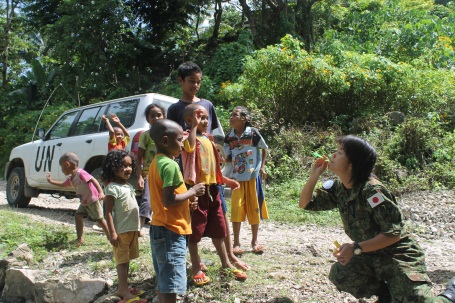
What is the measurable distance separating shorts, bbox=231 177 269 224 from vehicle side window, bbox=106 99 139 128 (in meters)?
2.43

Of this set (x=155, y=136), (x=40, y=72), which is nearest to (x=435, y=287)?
(x=155, y=136)

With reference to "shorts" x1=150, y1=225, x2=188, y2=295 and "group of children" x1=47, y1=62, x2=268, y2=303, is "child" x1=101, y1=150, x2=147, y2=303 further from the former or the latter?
"shorts" x1=150, y1=225, x2=188, y2=295

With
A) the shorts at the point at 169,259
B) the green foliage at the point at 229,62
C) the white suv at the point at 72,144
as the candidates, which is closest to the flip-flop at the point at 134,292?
the shorts at the point at 169,259

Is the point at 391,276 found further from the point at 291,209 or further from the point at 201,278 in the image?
the point at 291,209

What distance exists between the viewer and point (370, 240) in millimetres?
2701

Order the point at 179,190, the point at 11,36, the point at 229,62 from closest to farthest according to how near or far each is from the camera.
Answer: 1. the point at 179,190
2. the point at 229,62
3. the point at 11,36

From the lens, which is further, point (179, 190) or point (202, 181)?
point (202, 181)

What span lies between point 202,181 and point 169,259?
773 millimetres

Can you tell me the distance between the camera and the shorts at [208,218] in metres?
3.57

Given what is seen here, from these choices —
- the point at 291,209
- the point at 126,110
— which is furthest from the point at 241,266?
the point at 126,110

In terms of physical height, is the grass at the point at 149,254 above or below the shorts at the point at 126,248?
below

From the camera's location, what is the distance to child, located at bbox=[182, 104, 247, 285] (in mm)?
3533

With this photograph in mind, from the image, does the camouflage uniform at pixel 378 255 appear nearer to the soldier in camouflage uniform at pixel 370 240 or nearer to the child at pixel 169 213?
the soldier in camouflage uniform at pixel 370 240

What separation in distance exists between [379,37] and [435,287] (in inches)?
430
